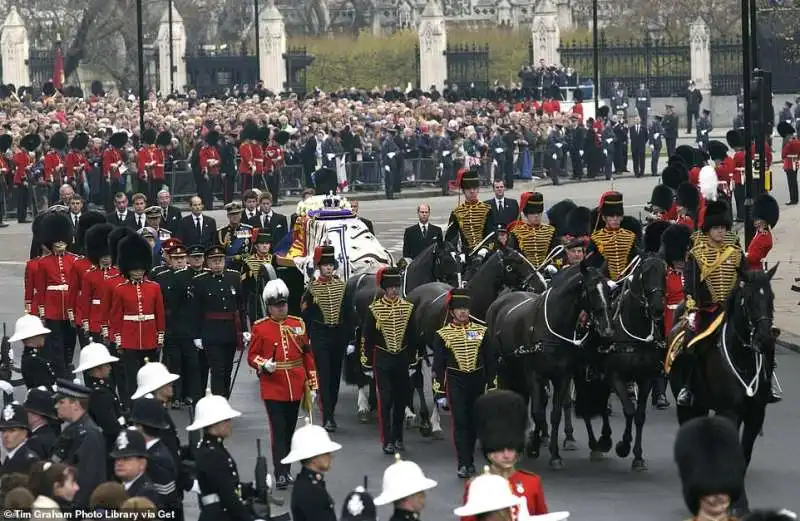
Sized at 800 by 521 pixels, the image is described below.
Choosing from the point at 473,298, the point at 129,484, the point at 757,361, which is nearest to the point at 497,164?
the point at 473,298

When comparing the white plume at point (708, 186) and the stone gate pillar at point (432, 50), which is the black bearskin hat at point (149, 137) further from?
the stone gate pillar at point (432, 50)

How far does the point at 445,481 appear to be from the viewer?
17875mm

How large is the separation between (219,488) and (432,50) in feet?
204

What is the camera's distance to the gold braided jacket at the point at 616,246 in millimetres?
19688

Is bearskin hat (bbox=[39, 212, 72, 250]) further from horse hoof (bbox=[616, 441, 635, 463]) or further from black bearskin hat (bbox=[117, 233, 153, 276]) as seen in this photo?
horse hoof (bbox=[616, 441, 635, 463])

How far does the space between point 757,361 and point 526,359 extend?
8.02 feet

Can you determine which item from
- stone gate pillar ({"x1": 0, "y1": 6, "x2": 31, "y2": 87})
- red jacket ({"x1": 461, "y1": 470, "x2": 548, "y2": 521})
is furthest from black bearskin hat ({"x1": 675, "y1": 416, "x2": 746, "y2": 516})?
stone gate pillar ({"x1": 0, "y1": 6, "x2": 31, "y2": 87})

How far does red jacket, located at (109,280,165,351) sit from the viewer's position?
2031 centimetres

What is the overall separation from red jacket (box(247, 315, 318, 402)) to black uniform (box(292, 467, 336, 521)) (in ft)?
16.9

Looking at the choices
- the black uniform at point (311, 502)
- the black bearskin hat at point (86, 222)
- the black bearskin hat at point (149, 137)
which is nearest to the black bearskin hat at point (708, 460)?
the black uniform at point (311, 502)

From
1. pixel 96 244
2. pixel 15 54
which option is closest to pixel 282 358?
pixel 96 244

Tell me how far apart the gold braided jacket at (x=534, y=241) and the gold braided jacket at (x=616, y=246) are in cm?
179

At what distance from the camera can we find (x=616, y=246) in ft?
64.7

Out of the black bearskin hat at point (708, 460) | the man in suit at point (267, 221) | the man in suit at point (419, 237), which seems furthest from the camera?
the man in suit at point (267, 221)
